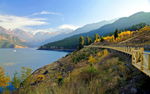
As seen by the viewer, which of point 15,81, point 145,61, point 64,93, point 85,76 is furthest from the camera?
point 15,81

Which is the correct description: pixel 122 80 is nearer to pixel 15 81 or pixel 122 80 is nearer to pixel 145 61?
pixel 145 61

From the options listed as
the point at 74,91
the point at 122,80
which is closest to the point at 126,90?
the point at 122,80

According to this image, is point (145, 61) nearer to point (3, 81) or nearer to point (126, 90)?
point (126, 90)

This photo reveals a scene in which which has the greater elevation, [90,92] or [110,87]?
[90,92]

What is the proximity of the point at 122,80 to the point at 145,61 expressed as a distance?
124cm

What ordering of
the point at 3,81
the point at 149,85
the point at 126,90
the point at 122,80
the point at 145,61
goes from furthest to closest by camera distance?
the point at 3,81, the point at 122,80, the point at 145,61, the point at 126,90, the point at 149,85

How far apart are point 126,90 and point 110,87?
610 mm

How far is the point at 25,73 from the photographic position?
8633 mm

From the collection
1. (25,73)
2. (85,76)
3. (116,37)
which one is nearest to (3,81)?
(25,73)

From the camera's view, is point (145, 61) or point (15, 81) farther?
point (15, 81)

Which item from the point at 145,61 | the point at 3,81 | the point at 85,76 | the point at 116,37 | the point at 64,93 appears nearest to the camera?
the point at 64,93

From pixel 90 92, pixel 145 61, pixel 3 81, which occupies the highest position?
pixel 145 61

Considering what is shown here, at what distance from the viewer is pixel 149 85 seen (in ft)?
14.0

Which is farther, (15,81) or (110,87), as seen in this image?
(15,81)
